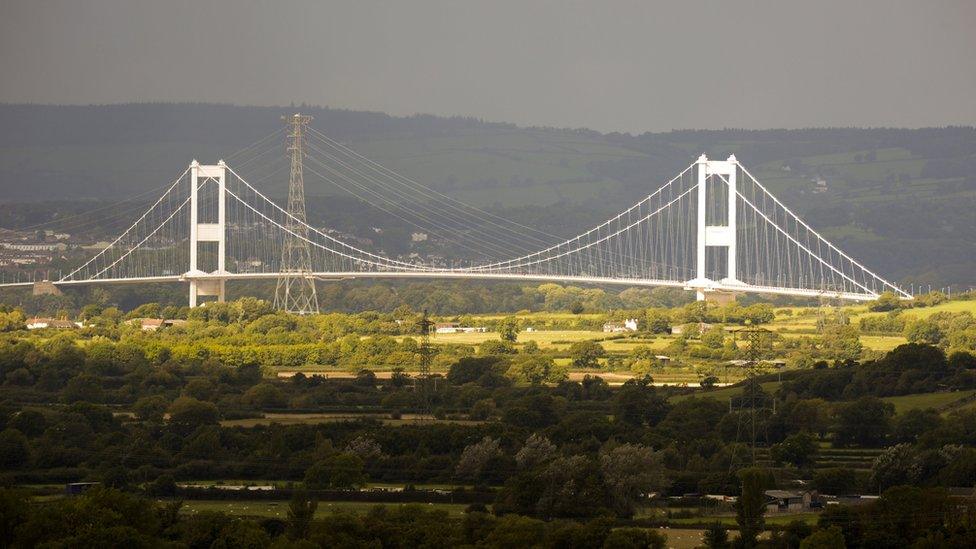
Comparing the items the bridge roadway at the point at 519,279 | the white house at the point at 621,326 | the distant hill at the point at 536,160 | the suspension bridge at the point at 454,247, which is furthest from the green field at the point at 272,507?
the distant hill at the point at 536,160

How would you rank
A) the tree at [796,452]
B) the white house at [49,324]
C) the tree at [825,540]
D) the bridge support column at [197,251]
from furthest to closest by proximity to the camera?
the bridge support column at [197,251], the white house at [49,324], the tree at [796,452], the tree at [825,540]

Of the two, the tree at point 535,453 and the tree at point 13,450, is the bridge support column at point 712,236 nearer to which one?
the tree at point 535,453

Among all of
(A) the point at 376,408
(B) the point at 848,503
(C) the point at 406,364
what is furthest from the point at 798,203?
(B) the point at 848,503

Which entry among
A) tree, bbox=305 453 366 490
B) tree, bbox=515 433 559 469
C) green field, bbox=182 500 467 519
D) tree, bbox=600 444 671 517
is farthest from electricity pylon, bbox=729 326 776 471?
tree, bbox=305 453 366 490

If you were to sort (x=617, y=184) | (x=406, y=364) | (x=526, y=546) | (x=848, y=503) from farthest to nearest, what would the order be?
(x=617, y=184), (x=406, y=364), (x=848, y=503), (x=526, y=546)

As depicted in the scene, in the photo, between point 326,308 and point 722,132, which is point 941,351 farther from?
point 722,132

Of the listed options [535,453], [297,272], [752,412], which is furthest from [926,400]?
[297,272]
